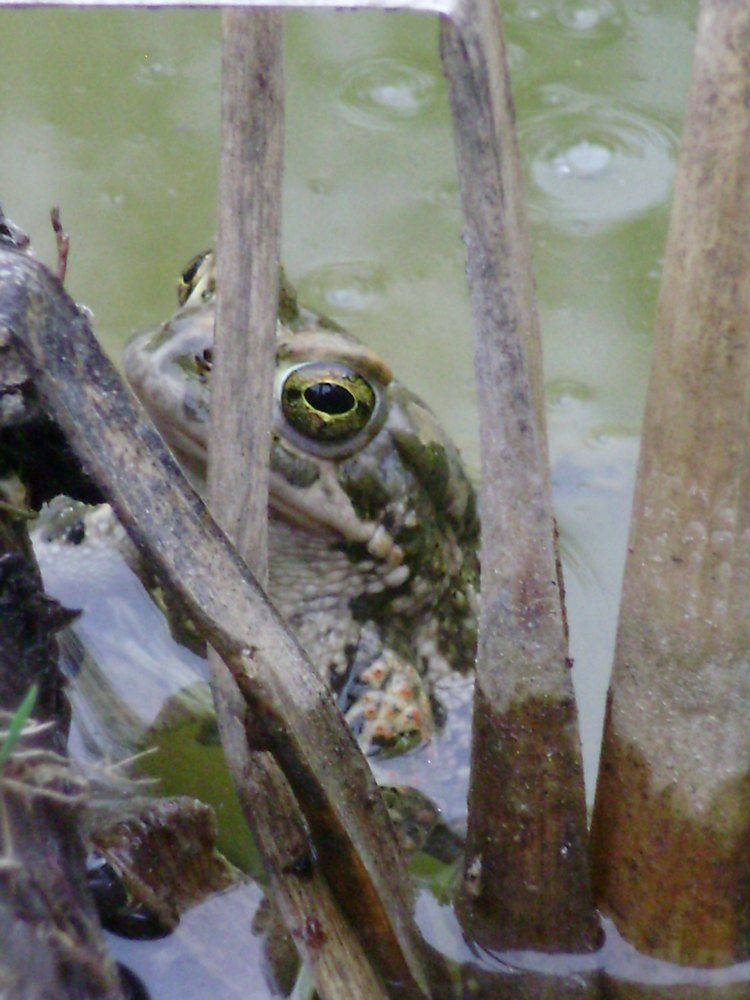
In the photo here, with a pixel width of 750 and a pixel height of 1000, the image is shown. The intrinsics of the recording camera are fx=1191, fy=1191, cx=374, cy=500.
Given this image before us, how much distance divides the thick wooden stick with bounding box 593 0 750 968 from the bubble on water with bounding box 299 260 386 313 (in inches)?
71.1

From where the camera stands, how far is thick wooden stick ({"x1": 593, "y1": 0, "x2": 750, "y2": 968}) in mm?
1142

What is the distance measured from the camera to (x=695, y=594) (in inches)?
51.6

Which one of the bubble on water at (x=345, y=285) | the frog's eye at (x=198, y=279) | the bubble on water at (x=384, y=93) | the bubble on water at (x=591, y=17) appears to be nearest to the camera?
the frog's eye at (x=198, y=279)

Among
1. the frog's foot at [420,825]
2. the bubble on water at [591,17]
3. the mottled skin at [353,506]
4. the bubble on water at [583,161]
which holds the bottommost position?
the frog's foot at [420,825]

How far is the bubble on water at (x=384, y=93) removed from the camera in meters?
3.54

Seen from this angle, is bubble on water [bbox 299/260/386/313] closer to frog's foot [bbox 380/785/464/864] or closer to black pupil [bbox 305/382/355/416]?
black pupil [bbox 305/382/355/416]

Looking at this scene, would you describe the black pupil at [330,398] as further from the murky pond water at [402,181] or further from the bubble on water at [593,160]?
the bubble on water at [593,160]

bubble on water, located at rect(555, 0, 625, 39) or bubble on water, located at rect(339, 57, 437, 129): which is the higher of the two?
bubble on water, located at rect(555, 0, 625, 39)

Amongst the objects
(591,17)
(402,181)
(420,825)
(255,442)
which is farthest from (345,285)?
(255,442)

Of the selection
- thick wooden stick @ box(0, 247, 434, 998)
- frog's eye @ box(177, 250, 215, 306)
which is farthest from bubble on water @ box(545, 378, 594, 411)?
thick wooden stick @ box(0, 247, 434, 998)

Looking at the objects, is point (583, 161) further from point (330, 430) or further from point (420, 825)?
point (420, 825)

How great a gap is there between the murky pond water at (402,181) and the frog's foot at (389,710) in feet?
1.33

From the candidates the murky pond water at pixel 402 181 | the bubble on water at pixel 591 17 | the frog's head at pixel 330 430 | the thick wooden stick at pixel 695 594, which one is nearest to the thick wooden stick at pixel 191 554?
the thick wooden stick at pixel 695 594

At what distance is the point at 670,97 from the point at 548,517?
8.60ft
